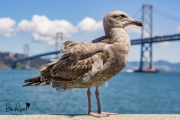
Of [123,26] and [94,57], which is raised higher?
[123,26]

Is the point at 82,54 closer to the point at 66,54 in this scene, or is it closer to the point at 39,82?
the point at 66,54

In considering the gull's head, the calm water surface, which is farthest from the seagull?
the calm water surface

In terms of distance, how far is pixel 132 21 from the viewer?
2.90m

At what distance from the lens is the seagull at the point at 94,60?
109 inches

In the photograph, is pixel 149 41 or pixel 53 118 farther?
pixel 149 41

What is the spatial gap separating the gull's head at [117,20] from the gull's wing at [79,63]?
0.20m

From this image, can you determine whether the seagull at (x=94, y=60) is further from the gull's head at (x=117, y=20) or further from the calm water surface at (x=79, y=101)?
the calm water surface at (x=79, y=101)

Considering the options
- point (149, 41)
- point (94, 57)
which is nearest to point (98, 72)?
point (94, 57)

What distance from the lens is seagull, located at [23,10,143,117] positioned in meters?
2.77

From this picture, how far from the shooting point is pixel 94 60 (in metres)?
2.78

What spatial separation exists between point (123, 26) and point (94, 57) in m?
0.39

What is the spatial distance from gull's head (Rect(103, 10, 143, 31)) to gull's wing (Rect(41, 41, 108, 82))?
0.20 m

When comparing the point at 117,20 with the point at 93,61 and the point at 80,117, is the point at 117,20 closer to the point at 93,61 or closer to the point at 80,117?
the point at 93,61

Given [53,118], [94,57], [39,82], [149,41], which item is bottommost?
[53,118]
